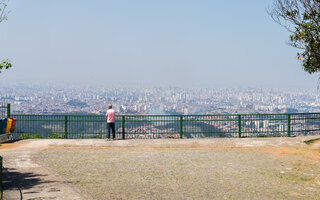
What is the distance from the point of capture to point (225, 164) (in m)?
13.3

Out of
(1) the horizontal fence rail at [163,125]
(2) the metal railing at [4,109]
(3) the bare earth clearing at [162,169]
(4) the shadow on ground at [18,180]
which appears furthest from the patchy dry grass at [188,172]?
(2) the metal railing at [4,109]

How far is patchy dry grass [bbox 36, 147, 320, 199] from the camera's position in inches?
365

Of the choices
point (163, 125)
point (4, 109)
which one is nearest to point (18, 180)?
point (4, 109)

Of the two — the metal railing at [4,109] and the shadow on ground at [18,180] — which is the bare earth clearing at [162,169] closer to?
the shadow on ground at [18,180]

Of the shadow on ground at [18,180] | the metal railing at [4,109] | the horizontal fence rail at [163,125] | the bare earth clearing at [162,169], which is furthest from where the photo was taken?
the horizontal fence rail at [163,125]

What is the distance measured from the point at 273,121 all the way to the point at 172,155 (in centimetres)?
806

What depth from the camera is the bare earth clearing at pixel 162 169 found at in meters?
9.23

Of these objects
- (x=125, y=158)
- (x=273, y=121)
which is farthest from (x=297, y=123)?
(x=125, y=158)

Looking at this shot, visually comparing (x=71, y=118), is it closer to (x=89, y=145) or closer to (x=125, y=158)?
(x=89, y=145)

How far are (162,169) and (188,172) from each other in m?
0.93

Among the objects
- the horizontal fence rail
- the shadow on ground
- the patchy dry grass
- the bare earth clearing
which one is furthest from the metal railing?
the shadow on ground

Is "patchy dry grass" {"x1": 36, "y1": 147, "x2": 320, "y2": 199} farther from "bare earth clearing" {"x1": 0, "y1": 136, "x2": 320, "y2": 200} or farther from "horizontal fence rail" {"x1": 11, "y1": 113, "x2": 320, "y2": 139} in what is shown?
"horizontal fence rail" {"x1": 11, "y1": 113, "x2": 320, "y2": 139}

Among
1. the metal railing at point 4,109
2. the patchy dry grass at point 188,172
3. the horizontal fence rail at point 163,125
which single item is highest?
the metal railing at point 4,109

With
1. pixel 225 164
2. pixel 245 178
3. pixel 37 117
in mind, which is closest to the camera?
pixel 245 178
